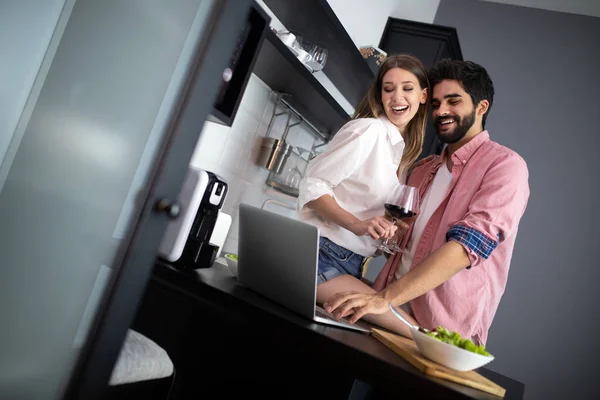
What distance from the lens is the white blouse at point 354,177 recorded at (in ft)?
5.54

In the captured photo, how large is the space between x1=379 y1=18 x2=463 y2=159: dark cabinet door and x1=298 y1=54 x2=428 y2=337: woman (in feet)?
5.72

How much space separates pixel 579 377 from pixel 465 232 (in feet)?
8.52

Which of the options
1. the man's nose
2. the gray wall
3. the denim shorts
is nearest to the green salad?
the denim shorts

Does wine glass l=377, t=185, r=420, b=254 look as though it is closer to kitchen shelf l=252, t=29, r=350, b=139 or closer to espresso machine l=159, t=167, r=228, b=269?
espresso machine l=159, t=167, r=228, b=269

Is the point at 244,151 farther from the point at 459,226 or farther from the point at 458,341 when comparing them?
the point at 458,341

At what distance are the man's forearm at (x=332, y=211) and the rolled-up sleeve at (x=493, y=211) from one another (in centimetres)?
30

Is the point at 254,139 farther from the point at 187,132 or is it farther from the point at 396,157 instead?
the point at 187,132

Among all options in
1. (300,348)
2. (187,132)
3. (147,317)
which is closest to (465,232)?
(300,348)

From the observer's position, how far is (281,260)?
49.1 inches

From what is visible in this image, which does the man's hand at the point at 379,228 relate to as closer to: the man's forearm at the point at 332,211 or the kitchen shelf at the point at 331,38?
the man's forearm at the point at 332,211

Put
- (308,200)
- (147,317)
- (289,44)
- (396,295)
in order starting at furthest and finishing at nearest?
(289,44)
(308,200)
(396,295)
(147,317)

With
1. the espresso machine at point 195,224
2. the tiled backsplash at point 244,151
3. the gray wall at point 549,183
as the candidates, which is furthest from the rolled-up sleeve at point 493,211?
the gray wall at point 549,183

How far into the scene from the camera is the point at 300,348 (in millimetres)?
1062

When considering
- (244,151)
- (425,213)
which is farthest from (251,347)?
(244,151)
